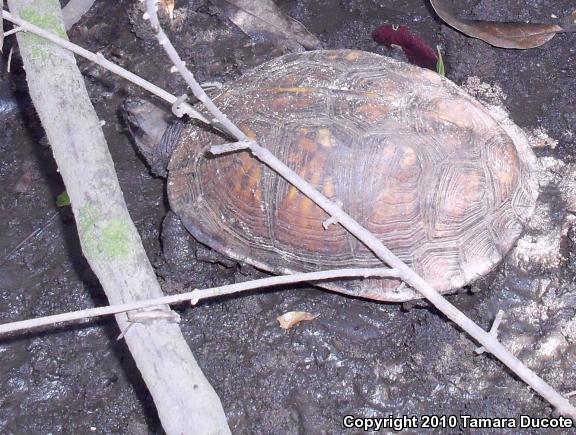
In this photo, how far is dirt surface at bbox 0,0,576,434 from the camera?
285cm

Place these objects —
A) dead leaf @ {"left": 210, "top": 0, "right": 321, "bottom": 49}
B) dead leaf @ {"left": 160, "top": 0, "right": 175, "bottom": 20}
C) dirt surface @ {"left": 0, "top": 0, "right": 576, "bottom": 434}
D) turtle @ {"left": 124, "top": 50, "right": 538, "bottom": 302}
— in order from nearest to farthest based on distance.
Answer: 1. turtle @ {"left": 124, "top": 50, "right": 538, "bottom": 302}
2. dirt surface @ {"left": 0, "top": 0, "right": 576, "bottom": 434}
3. dead leaf @ {"left": 210, "top": 0, "right": 321, "bottom": 49}
4. dead leaf @ {"left": 160, "top": 0, "right": 175, "bottom": 20}

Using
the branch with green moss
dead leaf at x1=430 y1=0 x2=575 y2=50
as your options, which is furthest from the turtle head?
dead leaf at x1=430 y1=0 x2=575 y2=50

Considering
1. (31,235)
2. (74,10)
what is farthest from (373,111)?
(74,10)

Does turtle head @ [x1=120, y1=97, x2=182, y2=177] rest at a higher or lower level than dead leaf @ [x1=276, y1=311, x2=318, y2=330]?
higher

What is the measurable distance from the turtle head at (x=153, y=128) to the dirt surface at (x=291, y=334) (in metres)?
0.26

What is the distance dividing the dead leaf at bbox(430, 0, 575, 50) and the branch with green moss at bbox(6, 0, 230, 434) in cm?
246

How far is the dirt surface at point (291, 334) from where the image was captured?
9.35ft

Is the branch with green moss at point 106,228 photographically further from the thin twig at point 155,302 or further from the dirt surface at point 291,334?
the dirt surface at point 291,334

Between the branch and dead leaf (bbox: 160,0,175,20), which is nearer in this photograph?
the branch

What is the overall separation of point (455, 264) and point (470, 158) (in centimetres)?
51

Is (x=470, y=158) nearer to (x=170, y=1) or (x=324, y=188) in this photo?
(x=324, y=188)

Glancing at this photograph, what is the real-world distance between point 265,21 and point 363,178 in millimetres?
1851

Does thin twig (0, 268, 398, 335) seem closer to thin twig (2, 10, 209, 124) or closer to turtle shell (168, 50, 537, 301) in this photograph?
turtle shell (168, 50, 537, 301)

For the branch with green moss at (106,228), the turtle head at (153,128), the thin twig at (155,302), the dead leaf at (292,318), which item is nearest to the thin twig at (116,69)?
the branch with green moss at (106,228)
